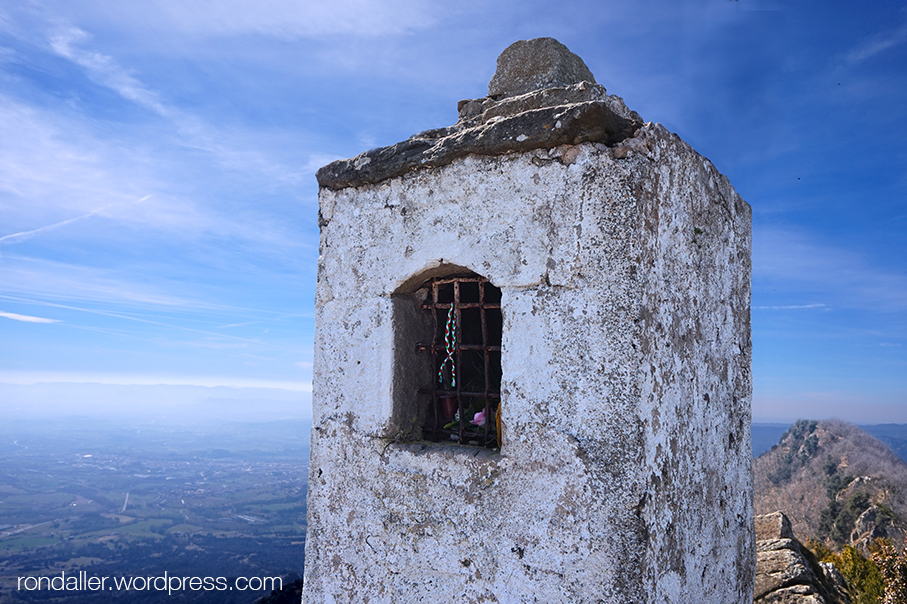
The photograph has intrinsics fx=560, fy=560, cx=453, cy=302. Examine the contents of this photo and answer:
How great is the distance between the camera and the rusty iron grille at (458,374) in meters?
2.51

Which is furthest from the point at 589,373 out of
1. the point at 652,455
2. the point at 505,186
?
the point at 505,186

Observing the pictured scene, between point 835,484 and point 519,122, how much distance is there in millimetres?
16538

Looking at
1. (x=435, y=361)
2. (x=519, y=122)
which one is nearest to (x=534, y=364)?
(x=435, y=361)

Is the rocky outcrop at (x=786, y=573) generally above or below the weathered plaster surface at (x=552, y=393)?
below

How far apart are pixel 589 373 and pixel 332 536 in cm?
151

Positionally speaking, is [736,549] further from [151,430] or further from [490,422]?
[151,430]

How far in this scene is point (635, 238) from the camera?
2.02 metres

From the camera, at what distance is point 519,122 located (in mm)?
2229

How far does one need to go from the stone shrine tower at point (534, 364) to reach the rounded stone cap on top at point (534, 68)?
0.01 m

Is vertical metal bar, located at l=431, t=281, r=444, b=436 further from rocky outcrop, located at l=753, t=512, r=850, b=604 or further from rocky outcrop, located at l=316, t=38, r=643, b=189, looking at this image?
rocky outcrop, located at l=753, t=512, r=850, b=604

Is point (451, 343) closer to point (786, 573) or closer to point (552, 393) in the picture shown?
point (552, 393)

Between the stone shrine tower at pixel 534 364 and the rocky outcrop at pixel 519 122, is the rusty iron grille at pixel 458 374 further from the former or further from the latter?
the rocky outcrop at pixel 519 122

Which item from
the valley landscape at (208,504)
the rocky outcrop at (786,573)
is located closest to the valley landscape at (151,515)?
the valley landscape at (208,504)

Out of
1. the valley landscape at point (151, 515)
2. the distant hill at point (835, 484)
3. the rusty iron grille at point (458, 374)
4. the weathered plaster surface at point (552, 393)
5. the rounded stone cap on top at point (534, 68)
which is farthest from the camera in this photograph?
the valley landscape at point (151, 515)
